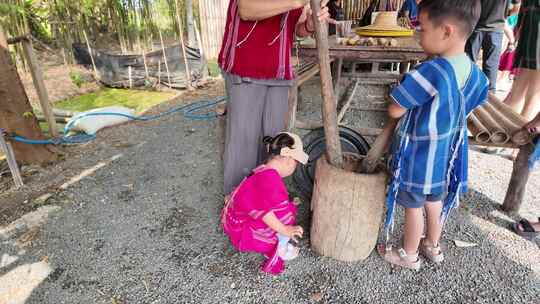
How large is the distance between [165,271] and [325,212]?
3.50 ft

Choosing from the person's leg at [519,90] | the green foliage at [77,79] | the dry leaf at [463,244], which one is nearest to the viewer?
the dry leaf at [463,244]

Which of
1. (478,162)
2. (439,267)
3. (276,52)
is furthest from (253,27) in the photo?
(478,162)

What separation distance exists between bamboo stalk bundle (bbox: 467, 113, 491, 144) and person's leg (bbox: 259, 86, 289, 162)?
1353mm

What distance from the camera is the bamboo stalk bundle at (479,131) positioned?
2.35 meters

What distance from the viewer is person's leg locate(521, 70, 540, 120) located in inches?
125

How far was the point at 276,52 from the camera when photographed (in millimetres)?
1979

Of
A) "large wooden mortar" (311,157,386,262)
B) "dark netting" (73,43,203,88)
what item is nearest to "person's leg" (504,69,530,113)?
"large wooden mortar" (311,157,386,262)

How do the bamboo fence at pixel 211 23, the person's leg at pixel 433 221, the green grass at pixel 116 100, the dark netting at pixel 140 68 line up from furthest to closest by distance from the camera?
the bamboo fence at pixel 211 23, the dark netting at pixel 140 68, the green grass at pixel 116 100, the person's leg at pixel 433 221

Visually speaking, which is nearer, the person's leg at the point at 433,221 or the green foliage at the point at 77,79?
the person's leg at the point at 433,221

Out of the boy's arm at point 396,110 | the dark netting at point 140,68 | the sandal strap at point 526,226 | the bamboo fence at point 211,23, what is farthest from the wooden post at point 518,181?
the bamboo fence at point 211,23

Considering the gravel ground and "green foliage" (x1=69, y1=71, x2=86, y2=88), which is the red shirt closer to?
the gravel ground

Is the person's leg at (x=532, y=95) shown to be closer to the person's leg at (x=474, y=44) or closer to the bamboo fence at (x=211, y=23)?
the person's leg at (x=474, y=44)

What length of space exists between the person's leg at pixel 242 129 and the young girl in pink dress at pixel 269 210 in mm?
246

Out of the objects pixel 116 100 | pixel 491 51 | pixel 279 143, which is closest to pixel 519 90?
pixel 491 51
